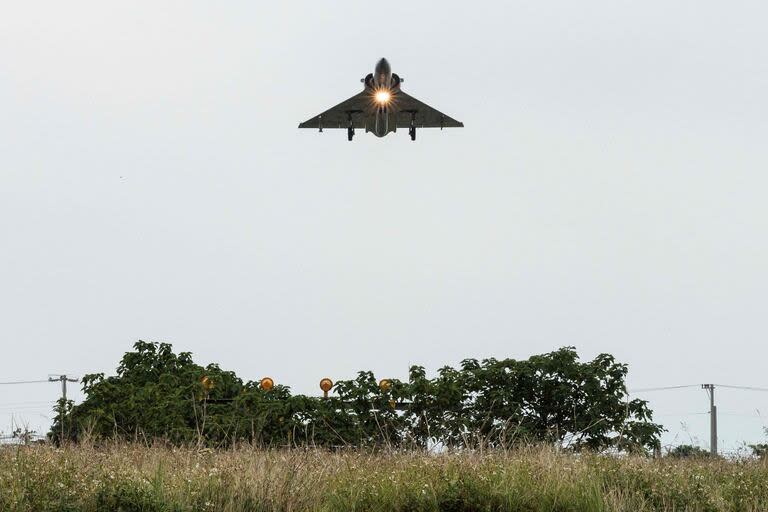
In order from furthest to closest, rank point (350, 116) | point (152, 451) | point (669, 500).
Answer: point (350, 116), point (152, 451), point (669, 500)

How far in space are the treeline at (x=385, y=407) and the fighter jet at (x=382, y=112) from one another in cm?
1343

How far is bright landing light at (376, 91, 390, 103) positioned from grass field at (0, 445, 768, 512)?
21604 millimetres

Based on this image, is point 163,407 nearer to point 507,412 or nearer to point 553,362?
point 507,412

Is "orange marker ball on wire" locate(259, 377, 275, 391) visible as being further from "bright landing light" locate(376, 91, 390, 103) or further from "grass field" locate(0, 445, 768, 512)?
"bright landing light" locate(376, 91, 390, 103)

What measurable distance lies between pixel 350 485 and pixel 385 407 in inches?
373

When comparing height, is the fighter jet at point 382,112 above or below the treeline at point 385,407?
above

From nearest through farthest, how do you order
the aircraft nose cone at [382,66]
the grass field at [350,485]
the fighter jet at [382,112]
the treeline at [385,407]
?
the grass field at [350,485] < the treeline at [385,407] < the aircraft nose cone at [382,66] < the fighter jet at [382,112]

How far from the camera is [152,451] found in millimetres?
13023

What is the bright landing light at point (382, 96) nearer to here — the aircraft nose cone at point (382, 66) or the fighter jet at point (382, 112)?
the fighter jet at point (382, 112)

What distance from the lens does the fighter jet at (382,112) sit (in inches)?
1238

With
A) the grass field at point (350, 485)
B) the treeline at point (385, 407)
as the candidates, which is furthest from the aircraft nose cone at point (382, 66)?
the grass field at point (350, 485)

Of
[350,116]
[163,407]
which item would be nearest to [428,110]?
[350,116]

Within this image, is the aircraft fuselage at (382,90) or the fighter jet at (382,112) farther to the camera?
the fighter jet at (382,112)

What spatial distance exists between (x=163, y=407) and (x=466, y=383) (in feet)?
24.1
